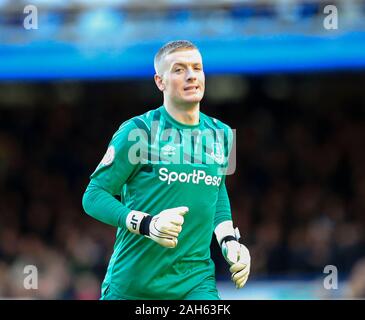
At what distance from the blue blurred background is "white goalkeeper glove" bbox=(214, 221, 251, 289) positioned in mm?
5228

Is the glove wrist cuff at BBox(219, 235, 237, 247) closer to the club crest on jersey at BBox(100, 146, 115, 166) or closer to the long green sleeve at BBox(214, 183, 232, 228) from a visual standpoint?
the long green sleeve at BBox(214, 183, 232, 228)

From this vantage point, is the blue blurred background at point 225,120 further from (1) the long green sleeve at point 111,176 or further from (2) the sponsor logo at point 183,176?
(1) the long green sleeve at point 111,176

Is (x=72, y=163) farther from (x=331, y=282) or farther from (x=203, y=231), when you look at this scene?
(x=203, y=231)

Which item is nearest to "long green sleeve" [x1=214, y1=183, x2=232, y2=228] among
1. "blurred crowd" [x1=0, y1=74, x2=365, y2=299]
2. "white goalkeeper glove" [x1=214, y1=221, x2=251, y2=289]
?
"white goalkeeper glove" [x1=214, y1=221, x2=251, y2=289]

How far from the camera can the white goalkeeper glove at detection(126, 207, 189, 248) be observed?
5391 millimetres

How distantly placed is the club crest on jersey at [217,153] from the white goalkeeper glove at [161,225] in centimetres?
47

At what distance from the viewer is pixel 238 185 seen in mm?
14141

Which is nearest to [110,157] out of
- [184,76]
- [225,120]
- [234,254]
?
[184,76]

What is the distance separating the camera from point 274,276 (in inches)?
478

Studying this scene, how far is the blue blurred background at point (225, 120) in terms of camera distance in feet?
41.2

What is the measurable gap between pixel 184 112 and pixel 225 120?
8.92 meters

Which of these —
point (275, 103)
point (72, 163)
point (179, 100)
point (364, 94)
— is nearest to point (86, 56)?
point (72, 163)

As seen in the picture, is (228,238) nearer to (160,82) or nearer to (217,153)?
(217,153)

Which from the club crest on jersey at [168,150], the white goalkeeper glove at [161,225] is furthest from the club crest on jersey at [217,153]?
the white goalkeeper glove at [161,225]
